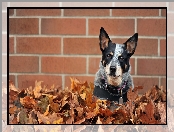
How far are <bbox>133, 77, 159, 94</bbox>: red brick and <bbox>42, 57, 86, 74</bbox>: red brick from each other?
326 mm

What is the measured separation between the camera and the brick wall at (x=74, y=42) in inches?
106

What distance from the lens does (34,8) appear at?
2.70 metres

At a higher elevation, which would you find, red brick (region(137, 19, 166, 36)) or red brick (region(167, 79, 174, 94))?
red brick (region(137, 19, 166, 36))

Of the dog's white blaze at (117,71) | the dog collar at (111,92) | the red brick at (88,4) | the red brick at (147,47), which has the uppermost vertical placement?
the red brick at (88,4)

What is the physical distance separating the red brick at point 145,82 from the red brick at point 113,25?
0.29 meters

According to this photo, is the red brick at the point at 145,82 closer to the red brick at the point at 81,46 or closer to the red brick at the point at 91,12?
the red brick at the point at 81,46

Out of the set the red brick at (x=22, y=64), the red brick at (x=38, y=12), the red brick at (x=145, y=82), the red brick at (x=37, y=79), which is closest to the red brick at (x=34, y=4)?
the red brick at (x=38, y=12)

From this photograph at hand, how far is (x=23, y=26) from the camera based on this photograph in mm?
2715

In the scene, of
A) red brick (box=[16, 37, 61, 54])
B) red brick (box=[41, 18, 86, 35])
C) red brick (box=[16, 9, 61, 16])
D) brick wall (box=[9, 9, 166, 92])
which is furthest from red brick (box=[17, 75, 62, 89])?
red brick (box=[16, 9, 61, 16])

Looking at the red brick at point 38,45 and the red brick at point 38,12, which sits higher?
the red brick at point 38,12

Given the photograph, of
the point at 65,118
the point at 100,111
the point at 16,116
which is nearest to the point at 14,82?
the point at 16,116

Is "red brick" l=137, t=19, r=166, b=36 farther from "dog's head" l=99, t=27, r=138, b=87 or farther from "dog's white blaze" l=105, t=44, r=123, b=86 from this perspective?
"dog's white blaze" l=105, t=44, r=123, b=86

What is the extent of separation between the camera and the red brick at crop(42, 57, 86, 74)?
8.88ft

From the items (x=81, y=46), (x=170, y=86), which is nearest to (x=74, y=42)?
(x=81, y=46)
